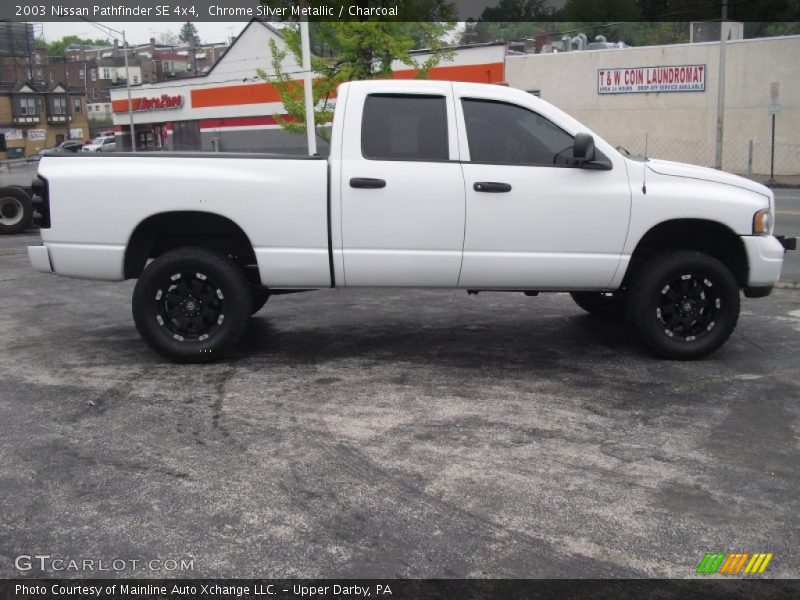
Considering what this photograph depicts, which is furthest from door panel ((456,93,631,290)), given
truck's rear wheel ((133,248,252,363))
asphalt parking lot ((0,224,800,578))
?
truck's rear wheel ((133,248,252,363))

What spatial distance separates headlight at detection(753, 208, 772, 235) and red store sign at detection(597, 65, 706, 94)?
88.8 feet

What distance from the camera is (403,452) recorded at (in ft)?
15.8

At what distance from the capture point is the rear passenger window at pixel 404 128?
21.3 feet

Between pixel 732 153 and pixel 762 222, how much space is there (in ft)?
89.0

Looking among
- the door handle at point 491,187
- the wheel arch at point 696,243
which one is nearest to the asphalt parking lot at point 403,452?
the wheel arch at point 696,243

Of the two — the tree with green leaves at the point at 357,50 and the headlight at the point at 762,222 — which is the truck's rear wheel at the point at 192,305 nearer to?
the headlight at the point at 762,222

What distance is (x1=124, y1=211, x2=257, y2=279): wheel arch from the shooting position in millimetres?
6582

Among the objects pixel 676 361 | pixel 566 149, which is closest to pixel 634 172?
pixel 566 149

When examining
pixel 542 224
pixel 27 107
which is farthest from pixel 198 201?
pixel 27 107

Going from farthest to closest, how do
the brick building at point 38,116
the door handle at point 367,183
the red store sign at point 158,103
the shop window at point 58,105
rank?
1. the shop window at point 58,105
2. the brick building at point 38,116
3. the red store sign at point 158,103
4. the door handle at point 367,183

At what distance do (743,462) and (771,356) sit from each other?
95.0 inches

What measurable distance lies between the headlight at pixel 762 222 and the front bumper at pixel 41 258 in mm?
5375

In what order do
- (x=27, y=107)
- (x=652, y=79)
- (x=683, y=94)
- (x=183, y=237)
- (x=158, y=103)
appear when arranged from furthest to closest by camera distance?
(x=27, y=107)
(x=158, y=103)
(x=652, y=79)
(x=683, y=94)
(x=183, y=237)

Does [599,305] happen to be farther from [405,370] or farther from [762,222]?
[405,370]
